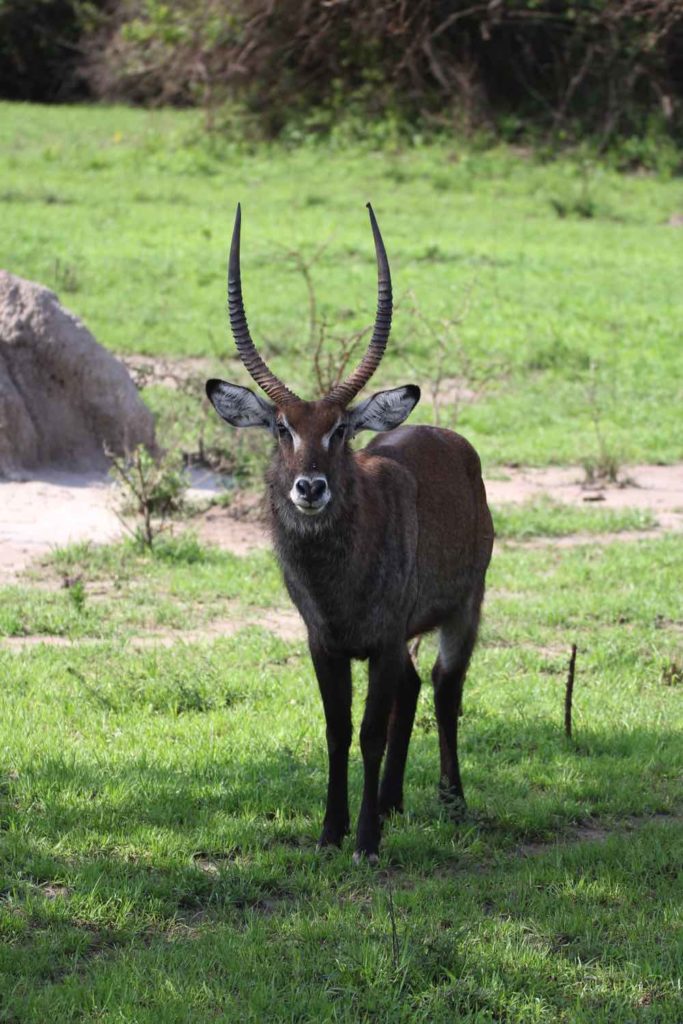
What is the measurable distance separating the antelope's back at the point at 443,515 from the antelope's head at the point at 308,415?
375 mm

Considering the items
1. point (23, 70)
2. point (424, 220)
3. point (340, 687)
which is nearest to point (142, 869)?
point (340, 687)

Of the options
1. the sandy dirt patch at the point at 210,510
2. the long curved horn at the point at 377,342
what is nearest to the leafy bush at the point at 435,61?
the sandy dirt patch at the point at 210,510

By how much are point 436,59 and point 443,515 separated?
1910cm

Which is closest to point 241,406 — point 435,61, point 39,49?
point 435,61

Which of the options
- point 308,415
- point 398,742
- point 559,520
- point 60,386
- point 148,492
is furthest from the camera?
point 60,386

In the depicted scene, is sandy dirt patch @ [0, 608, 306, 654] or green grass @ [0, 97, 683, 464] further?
green grass @ [0, 97, 683, 464]

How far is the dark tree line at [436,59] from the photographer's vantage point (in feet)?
74.3

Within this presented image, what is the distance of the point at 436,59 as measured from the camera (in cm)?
2314

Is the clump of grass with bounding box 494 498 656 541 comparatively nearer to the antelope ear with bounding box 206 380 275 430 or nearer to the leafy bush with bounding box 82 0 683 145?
the antelope ear with bounding box 206 380 275 430

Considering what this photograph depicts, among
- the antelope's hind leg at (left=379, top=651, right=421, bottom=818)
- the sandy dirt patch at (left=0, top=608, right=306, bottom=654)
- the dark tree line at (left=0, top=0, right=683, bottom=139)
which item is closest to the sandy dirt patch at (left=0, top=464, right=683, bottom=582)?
the sandy dirt patch at (left=0, top=608, right=306, bottom=654)

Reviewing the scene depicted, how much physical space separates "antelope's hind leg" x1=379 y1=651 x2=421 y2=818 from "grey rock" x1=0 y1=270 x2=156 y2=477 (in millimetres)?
4882

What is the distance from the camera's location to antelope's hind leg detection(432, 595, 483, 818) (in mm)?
5320

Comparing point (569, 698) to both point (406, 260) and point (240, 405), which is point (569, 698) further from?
point (406, 260)

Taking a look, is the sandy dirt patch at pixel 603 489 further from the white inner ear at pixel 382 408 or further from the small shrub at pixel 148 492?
the white inner ear at pixel 382 408
